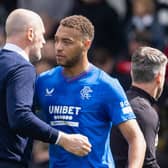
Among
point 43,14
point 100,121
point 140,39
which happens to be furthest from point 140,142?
point 43,14

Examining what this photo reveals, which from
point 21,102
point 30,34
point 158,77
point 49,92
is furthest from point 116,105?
point 30,34

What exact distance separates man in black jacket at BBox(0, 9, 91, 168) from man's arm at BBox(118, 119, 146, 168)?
37cm

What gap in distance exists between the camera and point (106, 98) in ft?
22.3

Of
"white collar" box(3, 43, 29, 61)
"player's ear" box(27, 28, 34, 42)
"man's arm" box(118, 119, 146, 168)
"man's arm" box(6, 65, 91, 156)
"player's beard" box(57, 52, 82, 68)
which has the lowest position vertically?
"man's arm" box(118, 119, 146, 168)

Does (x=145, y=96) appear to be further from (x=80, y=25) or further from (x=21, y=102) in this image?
(x=21, y=102)

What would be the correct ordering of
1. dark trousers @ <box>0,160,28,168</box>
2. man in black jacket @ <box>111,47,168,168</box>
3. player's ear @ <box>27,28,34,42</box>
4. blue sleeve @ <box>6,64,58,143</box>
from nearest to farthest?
blue sleeve @ <box>6,64,58,143</box>
dark trousers @ <box>0,160,28,168</box>
player's ear @ <box>27,28,34,42</box>
man in black jacket @ <box>111,47,168,168</box>

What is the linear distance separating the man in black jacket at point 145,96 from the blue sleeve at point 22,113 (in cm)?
85

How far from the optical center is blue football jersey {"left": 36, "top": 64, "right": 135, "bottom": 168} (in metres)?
6.81

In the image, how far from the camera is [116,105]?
22.3ft

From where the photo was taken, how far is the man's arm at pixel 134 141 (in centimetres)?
680

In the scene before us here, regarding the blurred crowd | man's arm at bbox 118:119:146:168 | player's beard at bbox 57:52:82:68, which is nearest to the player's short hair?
player's beard at bbox 57:52:82:68

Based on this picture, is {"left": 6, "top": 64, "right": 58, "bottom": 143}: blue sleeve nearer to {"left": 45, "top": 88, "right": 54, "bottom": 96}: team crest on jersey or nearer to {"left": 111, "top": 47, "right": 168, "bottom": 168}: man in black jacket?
{"left": 45, "top": 88, "right": 54, "bottom": 96}: team crest on jersey

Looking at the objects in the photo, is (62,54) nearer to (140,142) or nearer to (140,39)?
(140,142)

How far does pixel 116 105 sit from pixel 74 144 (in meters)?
0.47
